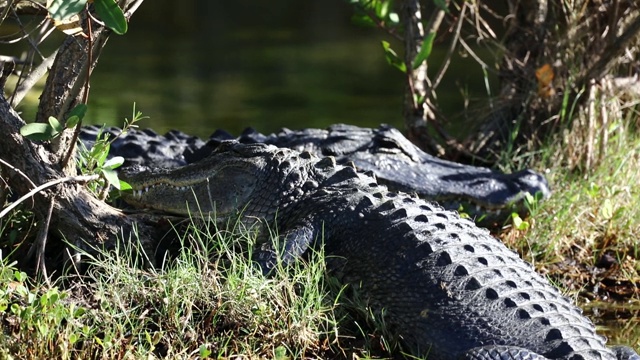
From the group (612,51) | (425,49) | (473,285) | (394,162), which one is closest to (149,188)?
(394,162)

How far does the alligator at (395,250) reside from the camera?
3.38m

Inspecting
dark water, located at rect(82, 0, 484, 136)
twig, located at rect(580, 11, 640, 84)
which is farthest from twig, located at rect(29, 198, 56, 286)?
dark water, located at rect(82, 0, 484, 136)

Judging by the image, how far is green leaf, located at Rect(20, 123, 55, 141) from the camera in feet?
11.0

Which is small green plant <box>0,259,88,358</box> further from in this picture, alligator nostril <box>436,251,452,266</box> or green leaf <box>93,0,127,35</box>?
alligator nostril <box>436,251,452,266</box>

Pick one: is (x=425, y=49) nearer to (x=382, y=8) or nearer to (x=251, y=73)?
(x=382, y=8)

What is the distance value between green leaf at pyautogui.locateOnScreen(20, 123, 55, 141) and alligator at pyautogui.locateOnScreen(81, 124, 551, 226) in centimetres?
180

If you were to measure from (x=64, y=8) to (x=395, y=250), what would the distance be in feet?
5.05

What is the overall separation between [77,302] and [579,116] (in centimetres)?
336

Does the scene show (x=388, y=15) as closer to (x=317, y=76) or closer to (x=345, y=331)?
(x=345, y=331)

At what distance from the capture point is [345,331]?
3732 millimetres

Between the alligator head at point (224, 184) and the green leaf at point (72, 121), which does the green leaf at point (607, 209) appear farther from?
the green leaf at point (72, 121)

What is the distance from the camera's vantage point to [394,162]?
5.34 meters

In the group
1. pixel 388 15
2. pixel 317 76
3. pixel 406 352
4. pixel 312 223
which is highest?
pixel 388 15

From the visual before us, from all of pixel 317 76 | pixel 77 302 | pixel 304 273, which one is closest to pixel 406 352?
pixel 304 273
